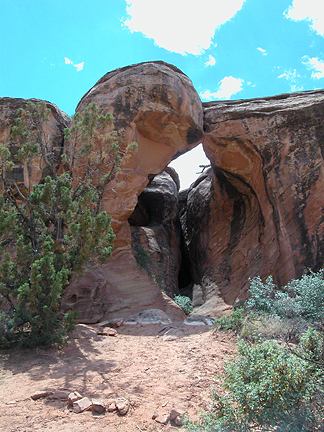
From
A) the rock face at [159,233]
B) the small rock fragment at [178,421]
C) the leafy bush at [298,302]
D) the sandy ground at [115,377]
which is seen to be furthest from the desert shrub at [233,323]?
the rock face at [159,233]

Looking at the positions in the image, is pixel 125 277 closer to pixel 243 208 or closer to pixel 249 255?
pixel 249 255

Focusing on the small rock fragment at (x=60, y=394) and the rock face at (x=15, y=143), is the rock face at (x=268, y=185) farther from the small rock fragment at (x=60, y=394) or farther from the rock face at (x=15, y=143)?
the small rock fragment at (x=60, y=394)

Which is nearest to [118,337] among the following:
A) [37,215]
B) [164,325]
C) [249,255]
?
[164,325]

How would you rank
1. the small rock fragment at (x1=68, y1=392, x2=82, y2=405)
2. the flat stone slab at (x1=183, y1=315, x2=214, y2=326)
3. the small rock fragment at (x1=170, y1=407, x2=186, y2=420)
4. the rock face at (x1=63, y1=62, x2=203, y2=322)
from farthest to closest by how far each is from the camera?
the rock face at (x1=63, y1=62, x2=203, y2=322), the flat stone slab at (x1=183, y1=315, x2=214, y2=326), the small rock fragment at (x1=68, y1=392, x2=82, y2=405), the small rock fragment at (x1=170, y1=407, x2=186, y2=420)

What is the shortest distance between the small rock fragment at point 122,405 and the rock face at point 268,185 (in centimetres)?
683

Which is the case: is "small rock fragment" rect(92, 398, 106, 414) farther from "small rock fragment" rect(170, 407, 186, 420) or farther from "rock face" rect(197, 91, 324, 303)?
"rock face" rect(197, 91, 324, 303)

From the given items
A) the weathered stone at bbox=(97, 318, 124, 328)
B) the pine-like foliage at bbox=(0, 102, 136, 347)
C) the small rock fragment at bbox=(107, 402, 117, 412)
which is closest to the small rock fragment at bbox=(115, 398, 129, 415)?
the small rock fragment at bbox=(107, 402, 117, 412)

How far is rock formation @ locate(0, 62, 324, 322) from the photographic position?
9125mm

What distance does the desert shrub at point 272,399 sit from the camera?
2.72 meters

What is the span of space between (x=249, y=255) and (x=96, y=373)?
7.49m

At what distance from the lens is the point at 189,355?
5.23 metres

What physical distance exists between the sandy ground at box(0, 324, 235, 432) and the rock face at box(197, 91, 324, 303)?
166 inches

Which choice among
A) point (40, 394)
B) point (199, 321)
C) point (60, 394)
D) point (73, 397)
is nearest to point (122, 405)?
point (73, 397)

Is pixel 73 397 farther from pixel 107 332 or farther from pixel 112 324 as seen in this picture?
pixel 112 324
